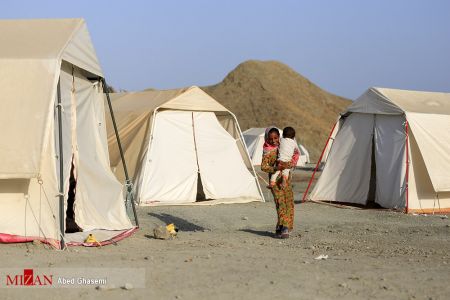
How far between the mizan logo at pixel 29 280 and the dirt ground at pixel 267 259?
0.23 meters

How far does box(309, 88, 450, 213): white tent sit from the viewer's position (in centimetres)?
1360

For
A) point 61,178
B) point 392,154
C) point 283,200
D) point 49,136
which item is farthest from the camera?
point 392,154

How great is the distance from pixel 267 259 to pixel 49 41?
138 inches

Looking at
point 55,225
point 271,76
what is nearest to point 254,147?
point 55,225

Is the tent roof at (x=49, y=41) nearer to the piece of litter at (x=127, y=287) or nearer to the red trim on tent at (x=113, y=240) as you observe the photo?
the red trim on tent at (x=113, y=240)

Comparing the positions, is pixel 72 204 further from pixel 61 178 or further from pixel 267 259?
pixel 267 259

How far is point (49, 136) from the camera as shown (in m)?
7.85

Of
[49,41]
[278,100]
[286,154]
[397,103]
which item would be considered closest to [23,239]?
[49,41]

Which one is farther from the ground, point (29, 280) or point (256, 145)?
point (256, 145)

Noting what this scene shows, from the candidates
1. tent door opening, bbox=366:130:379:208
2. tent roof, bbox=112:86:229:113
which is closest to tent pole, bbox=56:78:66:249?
tent roof, bbox=112:86:229:113

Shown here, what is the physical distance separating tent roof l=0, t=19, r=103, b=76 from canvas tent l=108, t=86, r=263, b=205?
4.81 metres

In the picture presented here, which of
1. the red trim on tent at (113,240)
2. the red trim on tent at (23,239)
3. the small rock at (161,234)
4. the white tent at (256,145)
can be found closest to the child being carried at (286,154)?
the small rock at (161,234)

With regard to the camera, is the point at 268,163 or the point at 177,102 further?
the point at 177,102

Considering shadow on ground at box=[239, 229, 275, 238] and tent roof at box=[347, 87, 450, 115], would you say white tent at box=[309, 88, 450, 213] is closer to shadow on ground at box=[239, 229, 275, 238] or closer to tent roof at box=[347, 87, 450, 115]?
tent roof at box=[347, 87, 450, 115]
